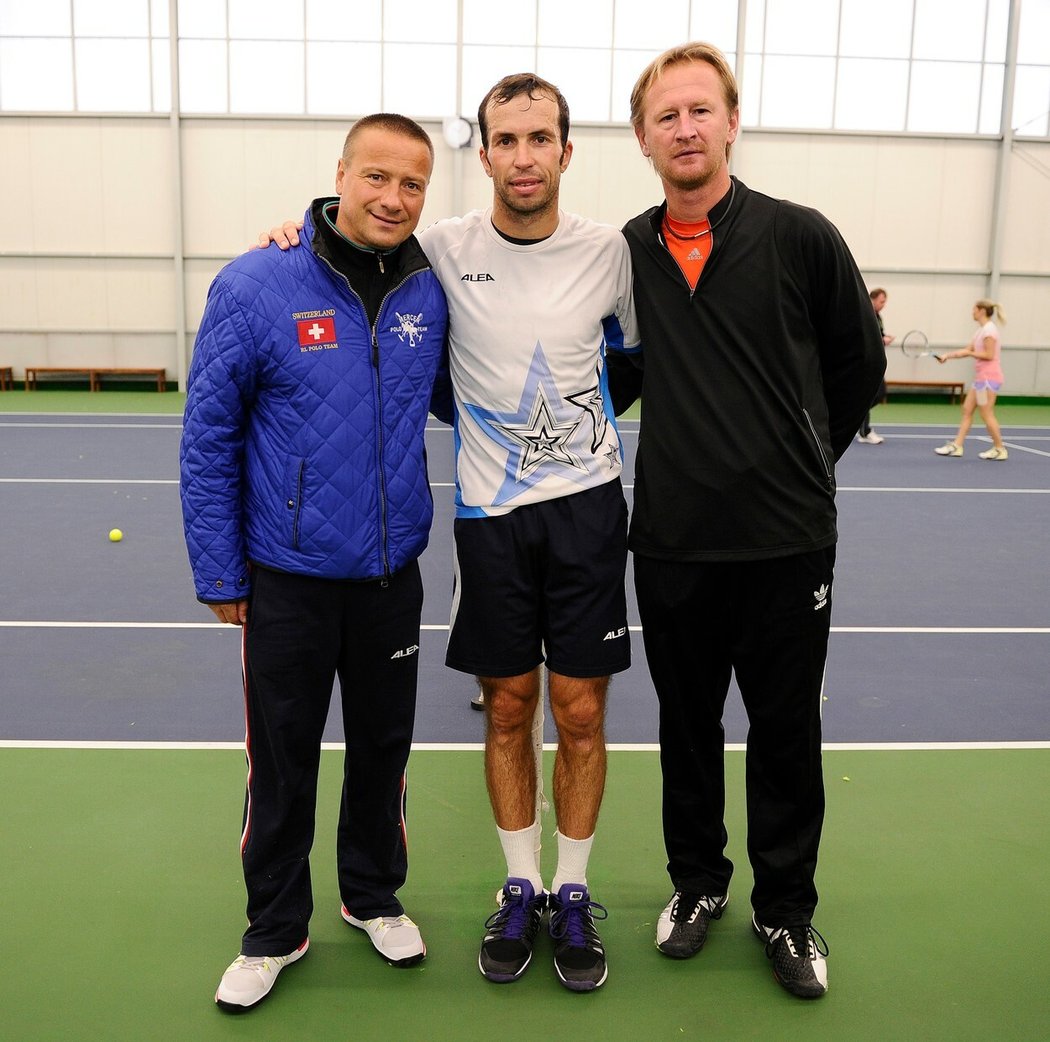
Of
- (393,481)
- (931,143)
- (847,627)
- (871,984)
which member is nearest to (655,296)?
(393,481)

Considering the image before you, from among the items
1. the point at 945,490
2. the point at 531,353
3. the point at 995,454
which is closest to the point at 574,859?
the point at 531,353

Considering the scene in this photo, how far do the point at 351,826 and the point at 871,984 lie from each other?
136 cm

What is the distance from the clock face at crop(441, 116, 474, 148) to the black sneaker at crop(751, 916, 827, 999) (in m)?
16.0

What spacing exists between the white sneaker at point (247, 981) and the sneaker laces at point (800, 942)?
123 centimetres

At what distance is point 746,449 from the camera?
8.75 ft

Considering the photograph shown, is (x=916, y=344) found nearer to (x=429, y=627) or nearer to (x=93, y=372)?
(x=93, y=372)

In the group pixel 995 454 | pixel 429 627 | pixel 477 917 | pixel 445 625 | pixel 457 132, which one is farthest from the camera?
pixel 457 132

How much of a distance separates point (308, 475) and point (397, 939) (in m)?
1.20

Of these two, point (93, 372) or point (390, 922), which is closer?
point (390, 922)

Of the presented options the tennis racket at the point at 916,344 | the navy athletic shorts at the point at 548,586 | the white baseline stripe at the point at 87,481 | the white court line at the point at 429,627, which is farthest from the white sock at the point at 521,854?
the tennis racket at the point at 916,344

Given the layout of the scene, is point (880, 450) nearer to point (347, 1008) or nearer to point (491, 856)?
point (491, 856)

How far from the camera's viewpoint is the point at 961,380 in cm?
1948

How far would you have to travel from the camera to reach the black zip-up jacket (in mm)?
2654

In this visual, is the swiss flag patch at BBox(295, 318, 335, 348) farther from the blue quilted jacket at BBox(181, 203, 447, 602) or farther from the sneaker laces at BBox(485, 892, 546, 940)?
the sneaker laces at BBox(485, 892, 546, 940)
